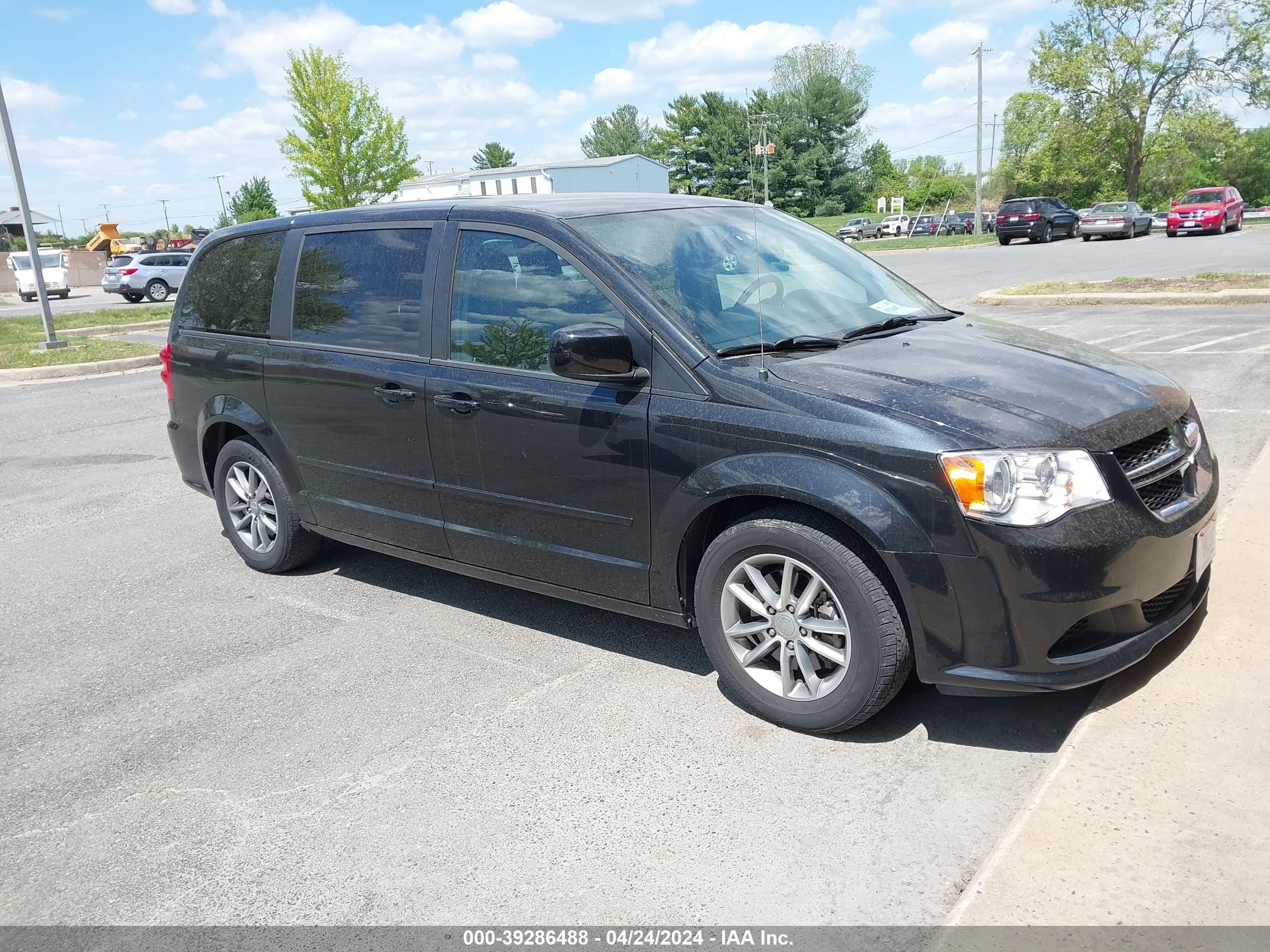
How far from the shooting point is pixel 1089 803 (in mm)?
2982

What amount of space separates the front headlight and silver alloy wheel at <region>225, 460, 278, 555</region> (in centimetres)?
373

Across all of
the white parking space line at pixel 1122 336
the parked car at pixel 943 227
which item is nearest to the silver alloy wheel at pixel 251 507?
the white parking space line at pixel 1122 336

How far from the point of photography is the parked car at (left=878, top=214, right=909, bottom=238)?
5866 cm

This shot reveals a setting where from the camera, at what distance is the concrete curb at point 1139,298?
1484 centimetres

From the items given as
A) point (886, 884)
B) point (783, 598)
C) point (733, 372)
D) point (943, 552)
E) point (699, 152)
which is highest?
point (699, 152)

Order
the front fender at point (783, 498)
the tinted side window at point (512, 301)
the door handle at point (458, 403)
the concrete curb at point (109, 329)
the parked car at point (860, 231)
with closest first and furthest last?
1. the front fender at point (783, 498)
2. the tinted side window at point (512, 301)
3. the door handle at point (458, 403)
4. the concrete curb at point (109, 329)
5. the parked car at point (860, 231)

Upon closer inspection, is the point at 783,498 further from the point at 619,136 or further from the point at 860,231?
the point at 619,136

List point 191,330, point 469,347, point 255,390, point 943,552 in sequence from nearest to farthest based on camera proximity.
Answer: point 943,552 < point 469,347 < point 255,390 < point 191,330

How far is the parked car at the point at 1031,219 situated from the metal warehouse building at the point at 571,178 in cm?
3283

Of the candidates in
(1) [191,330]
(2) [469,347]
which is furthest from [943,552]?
(1) [191,330]

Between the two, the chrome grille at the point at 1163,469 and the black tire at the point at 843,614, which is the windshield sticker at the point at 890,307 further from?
the black tire at the point at 843,614

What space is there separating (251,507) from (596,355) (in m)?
2.86

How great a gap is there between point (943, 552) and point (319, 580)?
3.59 meters

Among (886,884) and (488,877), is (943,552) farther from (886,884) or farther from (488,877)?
(488,877)
